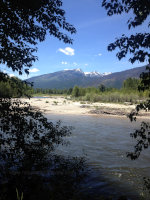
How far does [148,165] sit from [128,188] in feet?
9.64

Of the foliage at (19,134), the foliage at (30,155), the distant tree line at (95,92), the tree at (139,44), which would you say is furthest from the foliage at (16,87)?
the tree at (139,44)

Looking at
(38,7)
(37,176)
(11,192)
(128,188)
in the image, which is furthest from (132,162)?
(38,7)

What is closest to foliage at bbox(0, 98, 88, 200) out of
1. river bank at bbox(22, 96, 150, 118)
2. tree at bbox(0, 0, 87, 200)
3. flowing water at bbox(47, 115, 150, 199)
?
tree at bbox(0, 0, 87, 200)

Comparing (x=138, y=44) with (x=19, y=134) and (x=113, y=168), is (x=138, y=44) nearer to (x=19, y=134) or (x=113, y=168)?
(x=19, y=134)

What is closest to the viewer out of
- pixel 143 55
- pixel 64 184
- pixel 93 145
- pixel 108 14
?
pixel 143 55

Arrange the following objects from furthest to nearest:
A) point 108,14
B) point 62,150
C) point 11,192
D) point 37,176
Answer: point 62,150 < point 37,176 < point 11,192 < point 108,14

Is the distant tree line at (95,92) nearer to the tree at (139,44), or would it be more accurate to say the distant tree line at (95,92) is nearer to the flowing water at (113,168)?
the tree at (139,44)

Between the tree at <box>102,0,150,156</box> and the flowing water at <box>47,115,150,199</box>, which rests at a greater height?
the tree at <box>102,0,150,156</box>

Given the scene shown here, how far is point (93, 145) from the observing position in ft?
40.4

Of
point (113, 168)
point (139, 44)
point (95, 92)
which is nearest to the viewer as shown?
point (139, 44)

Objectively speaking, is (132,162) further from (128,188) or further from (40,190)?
(40,190)

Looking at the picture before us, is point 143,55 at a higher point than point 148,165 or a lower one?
higher

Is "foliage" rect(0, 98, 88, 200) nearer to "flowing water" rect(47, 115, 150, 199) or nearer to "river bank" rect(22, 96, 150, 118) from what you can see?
"flowing water" rect(47, 115, 150, 199)

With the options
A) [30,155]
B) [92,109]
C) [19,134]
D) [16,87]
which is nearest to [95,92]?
[92,109]
